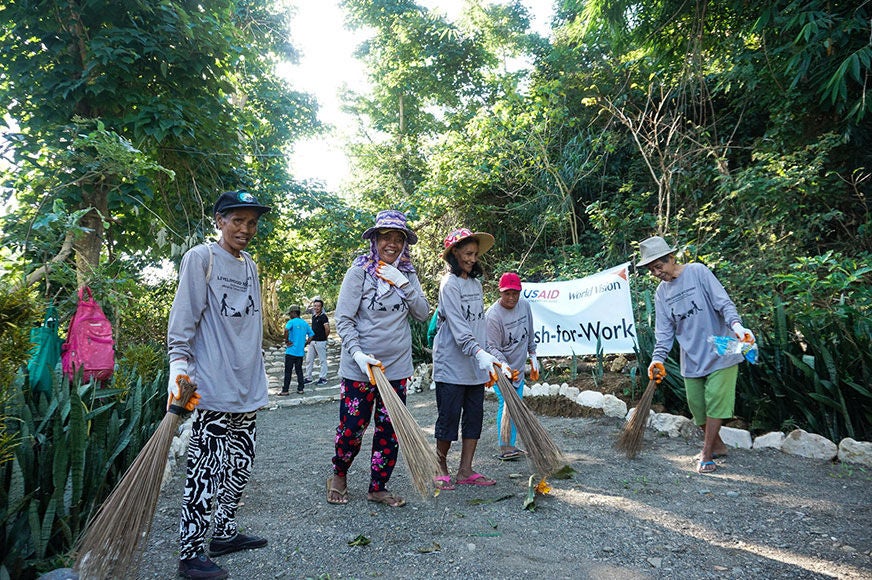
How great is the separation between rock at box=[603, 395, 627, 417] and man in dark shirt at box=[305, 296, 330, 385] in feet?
19.9

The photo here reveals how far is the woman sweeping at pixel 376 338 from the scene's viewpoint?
10.2ft

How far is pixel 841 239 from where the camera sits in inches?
287

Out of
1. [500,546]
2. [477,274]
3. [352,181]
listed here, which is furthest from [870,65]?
[352,181]

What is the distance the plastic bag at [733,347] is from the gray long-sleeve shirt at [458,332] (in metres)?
1.52

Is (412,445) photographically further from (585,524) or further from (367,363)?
(585,524)

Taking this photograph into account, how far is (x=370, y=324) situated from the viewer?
10.4 feet

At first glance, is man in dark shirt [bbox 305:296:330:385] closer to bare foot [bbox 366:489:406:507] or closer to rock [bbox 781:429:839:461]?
bare foot [bbox 366:489:406:507]

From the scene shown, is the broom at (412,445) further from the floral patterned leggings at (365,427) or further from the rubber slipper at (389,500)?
the rubber slipper at (389,500)

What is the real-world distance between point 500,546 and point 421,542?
1.28 ft

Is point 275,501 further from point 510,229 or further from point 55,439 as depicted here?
point 510,229

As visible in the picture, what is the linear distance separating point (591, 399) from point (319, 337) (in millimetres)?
6134

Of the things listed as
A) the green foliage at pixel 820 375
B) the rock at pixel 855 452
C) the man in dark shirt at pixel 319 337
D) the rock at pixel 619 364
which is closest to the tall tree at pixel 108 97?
the man in dark shirt at pixel 319 337

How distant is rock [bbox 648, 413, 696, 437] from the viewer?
15.1 ft

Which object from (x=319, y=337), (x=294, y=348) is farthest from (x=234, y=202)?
(x=319, y=337)
